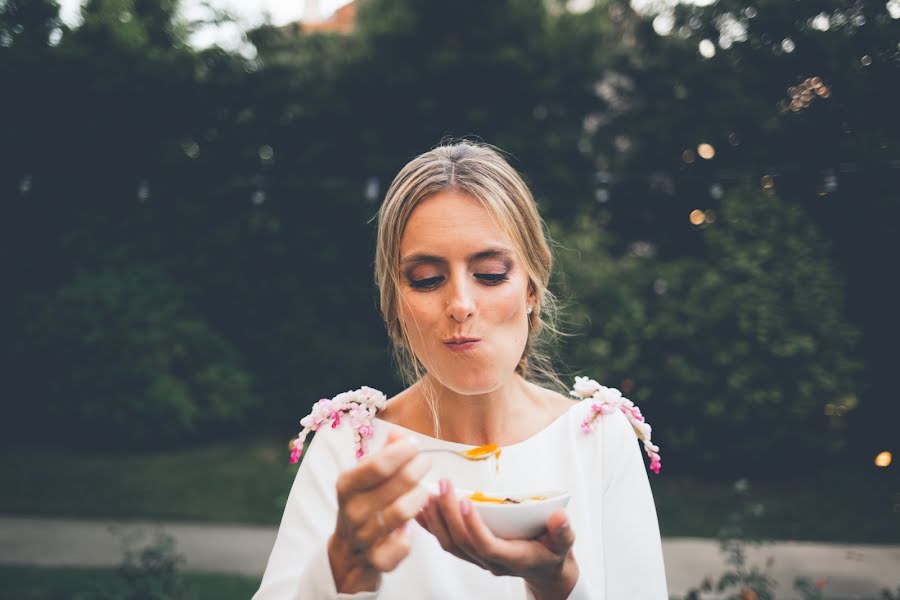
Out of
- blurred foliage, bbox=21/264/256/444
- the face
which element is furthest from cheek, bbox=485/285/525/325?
blurred foliage, bbox=21/264/256/444

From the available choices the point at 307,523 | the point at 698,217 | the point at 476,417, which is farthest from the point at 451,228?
the point at 698,217

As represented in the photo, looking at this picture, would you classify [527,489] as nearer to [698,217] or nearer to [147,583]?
[147,583]

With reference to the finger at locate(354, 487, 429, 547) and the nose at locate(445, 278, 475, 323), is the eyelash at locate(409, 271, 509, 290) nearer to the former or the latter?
the nose at locate(445, 278, 475, 323)

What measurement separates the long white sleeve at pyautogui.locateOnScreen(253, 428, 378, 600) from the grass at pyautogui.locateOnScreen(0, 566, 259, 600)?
2703 millimetres

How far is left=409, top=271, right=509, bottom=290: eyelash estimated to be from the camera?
5.04ft

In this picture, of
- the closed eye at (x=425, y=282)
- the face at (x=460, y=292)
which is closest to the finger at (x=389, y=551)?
the face at (x=460, y=292)

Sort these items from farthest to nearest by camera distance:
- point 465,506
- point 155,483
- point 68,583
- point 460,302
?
point 155,483 → point 68,583 → point 460,302 → point 465,506

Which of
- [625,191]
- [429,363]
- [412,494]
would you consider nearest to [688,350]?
[625,191]

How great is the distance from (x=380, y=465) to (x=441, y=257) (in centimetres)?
61

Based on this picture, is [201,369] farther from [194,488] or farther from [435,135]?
[435,135]

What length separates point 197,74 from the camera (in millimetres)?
6461

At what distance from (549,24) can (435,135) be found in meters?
1.59

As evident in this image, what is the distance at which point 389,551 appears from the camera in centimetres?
Result: 109

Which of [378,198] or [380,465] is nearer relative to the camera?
[380,465]
